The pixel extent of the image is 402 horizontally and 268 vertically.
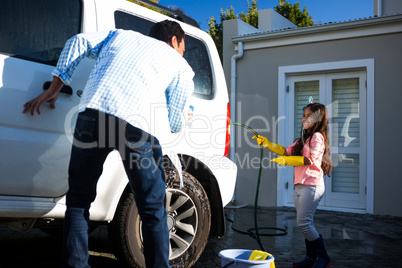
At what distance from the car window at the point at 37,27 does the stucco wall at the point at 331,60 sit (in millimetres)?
5811

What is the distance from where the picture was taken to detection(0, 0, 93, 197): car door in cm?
237

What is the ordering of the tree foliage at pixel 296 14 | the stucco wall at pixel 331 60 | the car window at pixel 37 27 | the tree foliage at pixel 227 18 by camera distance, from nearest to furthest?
the car window at pixel 37 27, the stucco wall at pixel 331 60, the tree foliage at pixel 227 18, the tree foliage at pixel 296 14

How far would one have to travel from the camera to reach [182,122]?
2.39 metres

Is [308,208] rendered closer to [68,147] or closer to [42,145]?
[68,147]

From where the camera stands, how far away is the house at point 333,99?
23.5 ft

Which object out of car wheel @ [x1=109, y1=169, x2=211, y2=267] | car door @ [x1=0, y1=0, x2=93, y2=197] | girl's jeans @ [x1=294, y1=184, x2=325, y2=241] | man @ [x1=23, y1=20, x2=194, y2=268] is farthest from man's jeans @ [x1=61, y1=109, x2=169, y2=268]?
girl's jeans @ [x1=294, y1=184, x2=325, y2=241]

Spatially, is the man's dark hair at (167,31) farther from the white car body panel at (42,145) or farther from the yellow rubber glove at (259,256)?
the yellow rubber glove at (259,256)

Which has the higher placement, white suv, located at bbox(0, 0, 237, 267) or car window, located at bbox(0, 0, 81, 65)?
car window, located at bbox(0, 0, 81, 65)

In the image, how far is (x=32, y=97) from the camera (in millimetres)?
2451

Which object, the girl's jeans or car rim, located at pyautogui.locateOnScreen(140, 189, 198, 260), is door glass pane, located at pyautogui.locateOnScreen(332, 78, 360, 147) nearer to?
the girl's jeans

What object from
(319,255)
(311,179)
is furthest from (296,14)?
(319,255)

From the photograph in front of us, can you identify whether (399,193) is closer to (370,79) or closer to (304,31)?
(370,79)

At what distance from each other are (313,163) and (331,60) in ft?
14.9

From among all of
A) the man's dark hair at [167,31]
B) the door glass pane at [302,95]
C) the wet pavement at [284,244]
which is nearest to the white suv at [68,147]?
the man's dark hair at [167,31]
